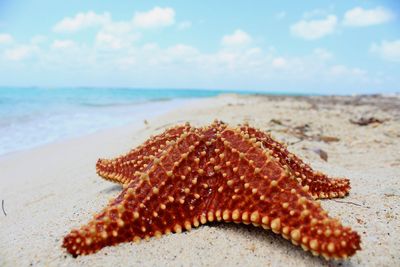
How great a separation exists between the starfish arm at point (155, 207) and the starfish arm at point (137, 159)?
0.56 metres

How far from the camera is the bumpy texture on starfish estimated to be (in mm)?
2572

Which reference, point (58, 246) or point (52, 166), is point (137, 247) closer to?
point (58, 246)

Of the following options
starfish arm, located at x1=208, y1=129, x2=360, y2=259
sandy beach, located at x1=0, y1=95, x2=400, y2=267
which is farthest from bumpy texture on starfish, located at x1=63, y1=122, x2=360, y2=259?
sandy beach, located at x1=0, y1=95, x2=400, y2=267

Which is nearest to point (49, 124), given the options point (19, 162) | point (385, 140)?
point (19, 162)

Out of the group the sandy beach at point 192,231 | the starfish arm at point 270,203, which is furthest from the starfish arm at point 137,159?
the starfish arm at point 270,203

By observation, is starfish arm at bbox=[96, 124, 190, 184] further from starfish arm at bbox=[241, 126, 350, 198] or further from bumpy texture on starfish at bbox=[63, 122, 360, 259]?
starfish arm at bbox=[241, 126, 350, 198]

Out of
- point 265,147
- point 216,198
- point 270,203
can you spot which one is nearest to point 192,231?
point 216,198

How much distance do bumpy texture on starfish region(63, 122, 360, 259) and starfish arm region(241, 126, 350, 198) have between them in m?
0.02

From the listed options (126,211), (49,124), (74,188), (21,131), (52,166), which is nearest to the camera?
(126,211)

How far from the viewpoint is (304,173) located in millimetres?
3645

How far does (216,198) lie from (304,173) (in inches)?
40.7

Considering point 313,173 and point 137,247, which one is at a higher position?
point 313,173

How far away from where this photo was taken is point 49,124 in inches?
531

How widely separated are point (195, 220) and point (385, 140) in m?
6.69
